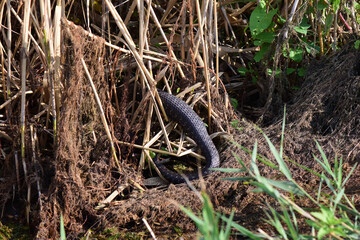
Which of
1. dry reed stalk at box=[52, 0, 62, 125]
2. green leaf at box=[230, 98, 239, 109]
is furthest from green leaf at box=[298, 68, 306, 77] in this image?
dry reed stalk at box=[52, 0, 62, 125]

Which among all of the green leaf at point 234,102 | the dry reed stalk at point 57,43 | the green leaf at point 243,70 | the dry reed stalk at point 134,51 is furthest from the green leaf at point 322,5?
the dry reed stalk at point 57,43

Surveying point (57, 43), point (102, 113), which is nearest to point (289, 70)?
point (102, 113)

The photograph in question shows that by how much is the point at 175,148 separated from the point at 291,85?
1320mm

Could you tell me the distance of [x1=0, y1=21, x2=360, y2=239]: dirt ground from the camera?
3416mm

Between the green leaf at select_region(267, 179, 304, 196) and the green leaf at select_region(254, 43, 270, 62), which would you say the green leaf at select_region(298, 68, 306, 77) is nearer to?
the green leaf at select_region(254, 43, 270, 62)

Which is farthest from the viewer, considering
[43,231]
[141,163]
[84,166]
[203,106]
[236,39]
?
[236,39]

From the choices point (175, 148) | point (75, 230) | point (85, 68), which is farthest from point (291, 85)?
point (75, 230)

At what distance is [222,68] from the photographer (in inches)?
192

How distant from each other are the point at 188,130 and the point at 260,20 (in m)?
1.13

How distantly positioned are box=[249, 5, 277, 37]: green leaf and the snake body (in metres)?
0.89

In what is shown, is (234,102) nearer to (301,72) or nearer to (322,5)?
(301,72)

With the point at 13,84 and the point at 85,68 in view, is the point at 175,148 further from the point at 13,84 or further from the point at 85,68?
the point at 13,84

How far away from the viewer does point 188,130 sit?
4105 millimetres

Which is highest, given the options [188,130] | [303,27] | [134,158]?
[303,27]
